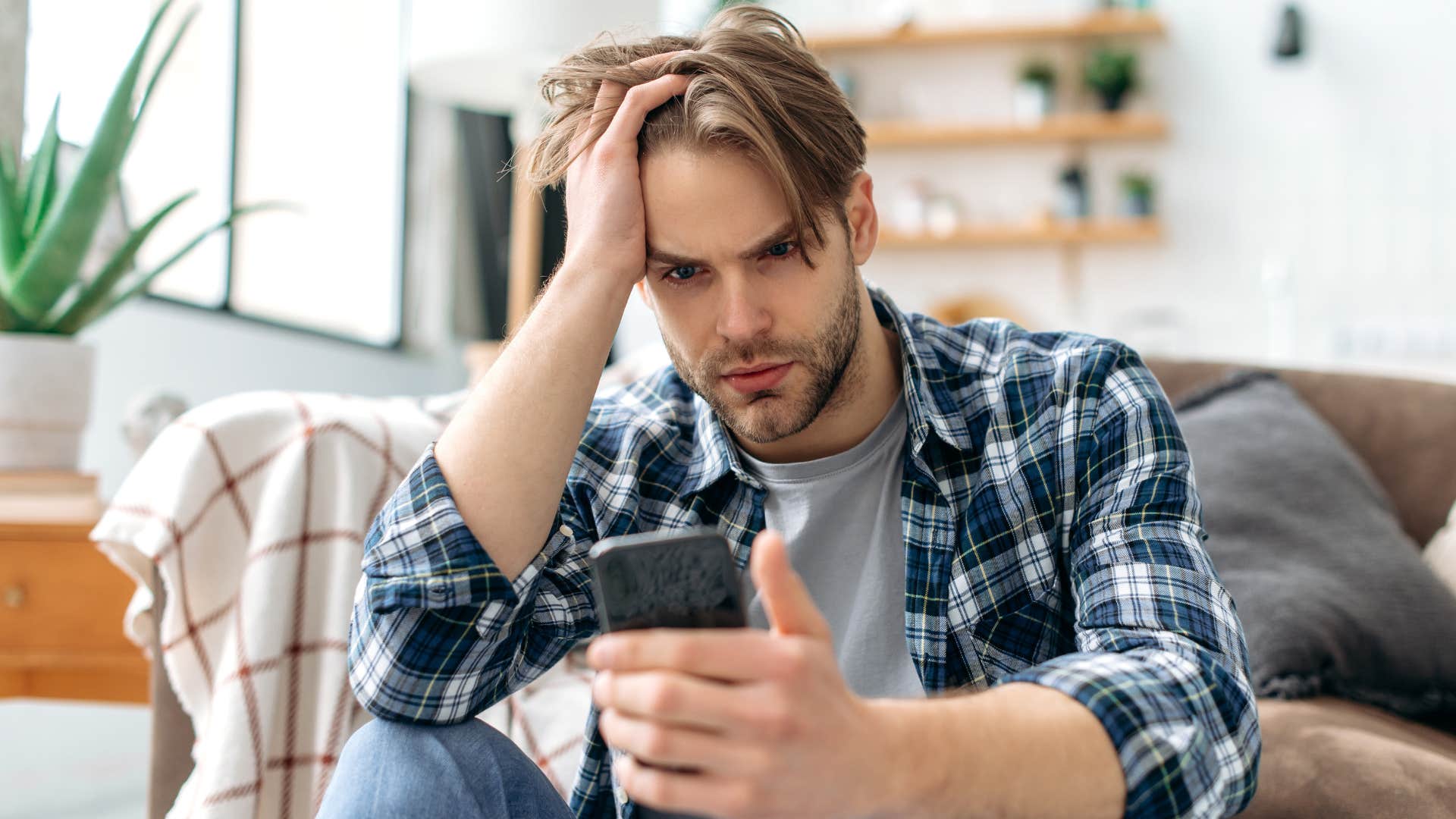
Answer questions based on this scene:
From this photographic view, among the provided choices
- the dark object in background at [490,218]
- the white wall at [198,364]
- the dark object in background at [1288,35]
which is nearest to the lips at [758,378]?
the white wall at [198,364]

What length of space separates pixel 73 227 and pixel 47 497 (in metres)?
0.36

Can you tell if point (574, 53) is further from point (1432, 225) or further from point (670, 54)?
point (1432, 225)

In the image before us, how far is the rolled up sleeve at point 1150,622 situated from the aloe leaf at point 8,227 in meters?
1.38

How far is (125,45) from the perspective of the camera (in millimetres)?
2428

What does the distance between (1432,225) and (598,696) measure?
3.81 metres

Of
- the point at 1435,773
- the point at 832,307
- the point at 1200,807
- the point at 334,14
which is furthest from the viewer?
the point at 334,14

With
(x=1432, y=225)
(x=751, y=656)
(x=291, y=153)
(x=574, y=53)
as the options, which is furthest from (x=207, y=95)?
(x=1432, y=225)

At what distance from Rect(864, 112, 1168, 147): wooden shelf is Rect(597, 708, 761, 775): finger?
3.46 metres

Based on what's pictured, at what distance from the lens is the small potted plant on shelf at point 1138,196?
12.3 ft

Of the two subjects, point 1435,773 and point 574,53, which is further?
point 574,53

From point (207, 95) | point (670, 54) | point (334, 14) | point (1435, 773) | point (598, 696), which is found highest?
point (334, 14)

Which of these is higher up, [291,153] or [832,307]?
[291,153]

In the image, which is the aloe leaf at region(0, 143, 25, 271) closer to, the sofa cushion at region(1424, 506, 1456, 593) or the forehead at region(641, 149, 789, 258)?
the forehead at region(641, 149, 789, 258)

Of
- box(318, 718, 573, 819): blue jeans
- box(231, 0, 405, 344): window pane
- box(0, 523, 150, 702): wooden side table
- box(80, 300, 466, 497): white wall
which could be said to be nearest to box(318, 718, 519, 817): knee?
box(318, 718, 573, 819): blue jeans
